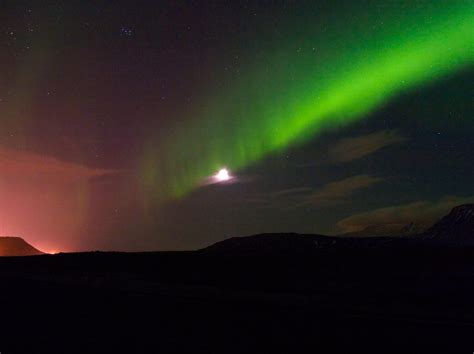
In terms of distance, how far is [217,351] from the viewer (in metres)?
10.3

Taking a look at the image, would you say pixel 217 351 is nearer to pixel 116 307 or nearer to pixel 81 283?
pixel 116 307

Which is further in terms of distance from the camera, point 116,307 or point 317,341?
point 116,307

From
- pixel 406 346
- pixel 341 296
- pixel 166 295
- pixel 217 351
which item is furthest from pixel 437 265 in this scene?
pixel 217 351

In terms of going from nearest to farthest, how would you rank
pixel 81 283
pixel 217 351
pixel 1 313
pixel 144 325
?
pixel 217 351 → pixel 144 325 → pixel 1 313 → pixel 81 283

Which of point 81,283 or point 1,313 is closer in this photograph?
point 1,313

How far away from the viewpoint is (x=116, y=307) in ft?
53.8

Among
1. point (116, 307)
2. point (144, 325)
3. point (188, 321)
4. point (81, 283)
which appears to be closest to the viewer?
point (144, 325)

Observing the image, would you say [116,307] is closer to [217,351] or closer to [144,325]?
[144,325]

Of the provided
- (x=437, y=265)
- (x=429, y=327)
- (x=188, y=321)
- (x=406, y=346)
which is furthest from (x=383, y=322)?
(x=437, y=265)

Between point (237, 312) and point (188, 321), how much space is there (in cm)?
233

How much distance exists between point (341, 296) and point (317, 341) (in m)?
9.81

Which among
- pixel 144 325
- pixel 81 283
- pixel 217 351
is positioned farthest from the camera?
pixel 81 283

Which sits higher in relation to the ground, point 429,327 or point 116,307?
point 116,307

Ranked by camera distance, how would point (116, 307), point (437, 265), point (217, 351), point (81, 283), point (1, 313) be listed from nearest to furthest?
point (217, 351), point (1, 313), point (116, 307), point (81, 283), point (437, 265)
